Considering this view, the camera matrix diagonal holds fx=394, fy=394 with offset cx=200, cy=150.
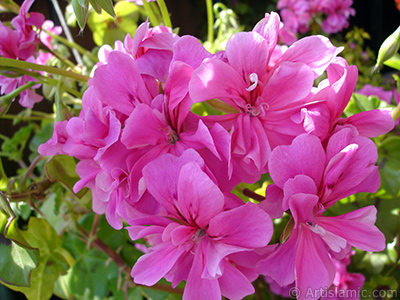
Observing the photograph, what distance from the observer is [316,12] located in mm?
1041

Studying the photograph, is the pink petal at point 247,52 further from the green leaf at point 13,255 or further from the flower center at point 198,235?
the green leaf at point 13,255

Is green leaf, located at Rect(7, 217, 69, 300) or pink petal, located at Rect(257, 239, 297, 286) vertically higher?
pink petal, located at Rect(257, 239, 297, 286)

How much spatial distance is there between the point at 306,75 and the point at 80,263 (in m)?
0.39

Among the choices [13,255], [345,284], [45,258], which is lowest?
[345,284]

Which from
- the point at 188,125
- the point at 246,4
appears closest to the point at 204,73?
the point at 188,125

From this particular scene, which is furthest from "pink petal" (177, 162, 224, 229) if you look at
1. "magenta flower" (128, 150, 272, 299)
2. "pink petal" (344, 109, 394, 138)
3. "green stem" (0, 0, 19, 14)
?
"green stem" (0, 0, 19, 14)

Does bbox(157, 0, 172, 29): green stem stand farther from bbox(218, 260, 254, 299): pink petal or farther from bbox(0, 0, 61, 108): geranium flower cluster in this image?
bbox(218, 260, 254, 299): pink petal

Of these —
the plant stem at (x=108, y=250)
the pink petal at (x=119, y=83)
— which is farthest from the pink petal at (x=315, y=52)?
the plant stem at (x=108, y=250)

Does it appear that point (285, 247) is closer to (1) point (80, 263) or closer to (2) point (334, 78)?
(2) point (334, 78)

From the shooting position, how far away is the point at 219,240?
0.82ft

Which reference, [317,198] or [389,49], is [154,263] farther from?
[389,49]

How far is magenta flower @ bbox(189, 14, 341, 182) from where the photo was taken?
0.77 feet

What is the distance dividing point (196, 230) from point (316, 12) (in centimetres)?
94

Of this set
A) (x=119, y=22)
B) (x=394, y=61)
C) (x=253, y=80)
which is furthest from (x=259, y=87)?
(x=119, y=22)
